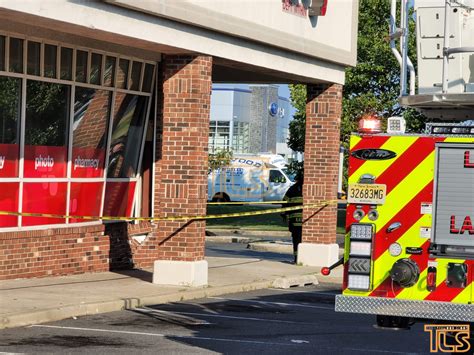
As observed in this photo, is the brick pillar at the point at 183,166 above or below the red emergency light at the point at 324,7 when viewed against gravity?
below

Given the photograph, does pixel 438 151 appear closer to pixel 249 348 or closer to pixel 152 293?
pixel 249 348

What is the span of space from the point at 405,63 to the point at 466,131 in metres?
1.29

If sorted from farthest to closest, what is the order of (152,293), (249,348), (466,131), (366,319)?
(152,293) < (366,319) < (249,348) < (466,131)

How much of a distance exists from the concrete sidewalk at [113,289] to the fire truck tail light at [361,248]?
4.63 meters

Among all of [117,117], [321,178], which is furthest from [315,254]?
[117,117]

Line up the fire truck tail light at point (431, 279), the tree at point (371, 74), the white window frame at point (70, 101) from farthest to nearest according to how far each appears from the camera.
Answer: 1. the tree at point (371, 74)
2. the white window frame at point (70, 101)
3. the fire truck tail light at point (431, 279)

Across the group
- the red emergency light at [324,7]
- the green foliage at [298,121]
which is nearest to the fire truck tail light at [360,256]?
the red emergency light at [324,7]

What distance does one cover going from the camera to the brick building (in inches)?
665

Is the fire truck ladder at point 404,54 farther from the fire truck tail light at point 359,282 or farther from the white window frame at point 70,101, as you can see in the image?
the white window frame at point 70,101

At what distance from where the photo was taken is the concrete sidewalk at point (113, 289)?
46.2 ft

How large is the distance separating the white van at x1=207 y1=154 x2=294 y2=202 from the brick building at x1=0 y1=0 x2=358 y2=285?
35.7 meters

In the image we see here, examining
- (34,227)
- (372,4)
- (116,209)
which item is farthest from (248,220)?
(34,227)

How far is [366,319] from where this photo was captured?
1531cm

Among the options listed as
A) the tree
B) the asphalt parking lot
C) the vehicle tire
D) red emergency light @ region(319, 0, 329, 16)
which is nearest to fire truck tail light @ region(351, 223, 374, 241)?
the vehicle tire
